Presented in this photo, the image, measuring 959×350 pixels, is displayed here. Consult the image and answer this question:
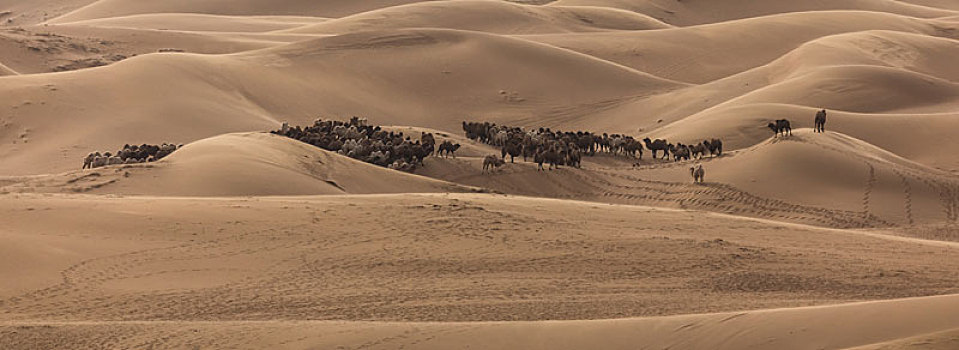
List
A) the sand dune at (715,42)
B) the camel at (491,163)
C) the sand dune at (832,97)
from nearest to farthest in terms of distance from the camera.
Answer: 1. the camel at (491,163)
2. the sand dune at (832,97)
3. the sand dune at (715,42)

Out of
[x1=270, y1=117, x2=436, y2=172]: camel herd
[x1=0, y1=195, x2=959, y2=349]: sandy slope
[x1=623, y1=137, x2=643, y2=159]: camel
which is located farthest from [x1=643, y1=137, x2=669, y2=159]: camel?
[x1=0, y1=195, x2=959, y2=349]: sandy slope

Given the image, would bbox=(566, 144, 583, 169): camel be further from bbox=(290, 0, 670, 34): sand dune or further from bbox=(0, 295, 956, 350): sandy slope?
bbox=(290, 0, 670, 34): sand dune

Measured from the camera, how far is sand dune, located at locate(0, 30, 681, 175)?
26.9m

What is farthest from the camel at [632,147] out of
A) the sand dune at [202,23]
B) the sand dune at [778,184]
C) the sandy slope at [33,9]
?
the sandy slope at [33,9]

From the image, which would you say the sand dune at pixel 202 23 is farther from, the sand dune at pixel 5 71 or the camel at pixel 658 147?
the camel at pixel 658 147

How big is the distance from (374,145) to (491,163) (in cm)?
241

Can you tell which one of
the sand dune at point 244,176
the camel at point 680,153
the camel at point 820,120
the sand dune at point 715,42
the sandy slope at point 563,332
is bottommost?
the sandy slope at point 563,332

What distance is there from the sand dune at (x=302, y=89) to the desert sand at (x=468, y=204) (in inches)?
4.1

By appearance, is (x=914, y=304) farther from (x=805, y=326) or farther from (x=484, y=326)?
(x=484, y=326)

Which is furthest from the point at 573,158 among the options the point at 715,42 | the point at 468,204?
the point at 715,42

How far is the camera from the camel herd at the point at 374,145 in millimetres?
22359

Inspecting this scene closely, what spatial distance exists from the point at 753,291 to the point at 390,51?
2855 cm

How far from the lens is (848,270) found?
13.6m

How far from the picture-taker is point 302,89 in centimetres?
3459
